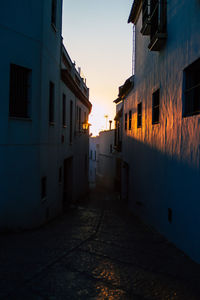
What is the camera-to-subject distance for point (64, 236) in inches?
331

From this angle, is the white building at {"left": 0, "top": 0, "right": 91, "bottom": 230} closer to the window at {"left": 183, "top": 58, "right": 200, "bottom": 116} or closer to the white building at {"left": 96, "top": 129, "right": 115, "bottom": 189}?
the window at {"left": 183, "top": 58, "right": 200, "bottom": 116}

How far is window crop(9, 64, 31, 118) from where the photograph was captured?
902cm

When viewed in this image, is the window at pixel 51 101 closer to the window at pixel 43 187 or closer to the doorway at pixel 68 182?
the window at pixel 43 187

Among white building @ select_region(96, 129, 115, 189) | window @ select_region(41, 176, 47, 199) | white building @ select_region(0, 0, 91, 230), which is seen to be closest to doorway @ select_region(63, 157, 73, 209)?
white building @ select_region(0, 0, 91, 230)

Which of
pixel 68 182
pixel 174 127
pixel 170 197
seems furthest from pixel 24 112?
pixel 68 182

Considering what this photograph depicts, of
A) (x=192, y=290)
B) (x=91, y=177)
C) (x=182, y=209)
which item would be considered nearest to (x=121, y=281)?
(x=192, y=290)

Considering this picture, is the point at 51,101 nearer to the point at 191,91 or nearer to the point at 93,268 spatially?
the point at 191,91

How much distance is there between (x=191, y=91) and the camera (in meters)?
7.17

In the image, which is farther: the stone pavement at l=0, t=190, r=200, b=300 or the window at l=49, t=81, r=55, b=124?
the window at l=49, t=81, r=55, b=124

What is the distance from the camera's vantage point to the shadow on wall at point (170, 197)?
6.35 m

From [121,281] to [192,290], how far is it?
1.11m

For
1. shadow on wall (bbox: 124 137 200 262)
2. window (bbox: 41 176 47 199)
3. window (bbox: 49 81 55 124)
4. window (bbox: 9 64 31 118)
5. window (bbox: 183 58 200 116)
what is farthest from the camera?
window (bbox: 49 81 55 124)

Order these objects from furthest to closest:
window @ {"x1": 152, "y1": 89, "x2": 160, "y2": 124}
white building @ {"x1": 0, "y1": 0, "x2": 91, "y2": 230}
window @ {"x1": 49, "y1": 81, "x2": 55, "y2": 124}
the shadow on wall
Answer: window @ {"x1": 49, "y1": 81, "x2": 55, "y2": 124}
window @ {"x1": 152, "y1": 89, "x2": 160, "y2": 124}
white building @ {"x1": 0, "y1": 0, "x2": 91, "y2": 230}
the shadow on wall

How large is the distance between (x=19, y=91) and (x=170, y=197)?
525cm
